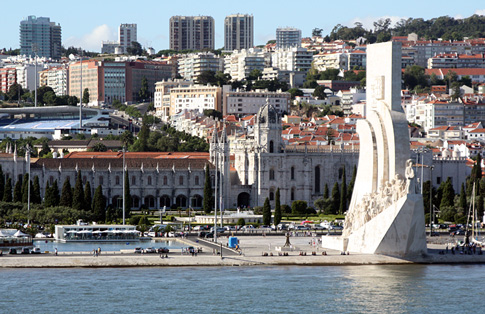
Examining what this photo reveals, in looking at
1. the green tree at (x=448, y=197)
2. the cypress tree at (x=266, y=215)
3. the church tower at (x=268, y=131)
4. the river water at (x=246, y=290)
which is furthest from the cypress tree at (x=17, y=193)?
the green tree at (x=448, y=197)

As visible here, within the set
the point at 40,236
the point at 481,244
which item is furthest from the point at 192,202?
the point at 481,244

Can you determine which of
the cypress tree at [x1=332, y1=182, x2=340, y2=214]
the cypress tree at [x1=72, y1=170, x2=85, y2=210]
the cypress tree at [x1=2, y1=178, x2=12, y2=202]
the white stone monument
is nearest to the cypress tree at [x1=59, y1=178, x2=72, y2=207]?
the cypress tree at [x1=72, y1=170, x2=85, y2=210]

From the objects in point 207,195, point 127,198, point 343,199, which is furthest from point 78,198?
point 343,199

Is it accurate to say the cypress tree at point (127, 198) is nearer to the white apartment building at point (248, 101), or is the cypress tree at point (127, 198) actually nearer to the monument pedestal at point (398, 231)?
the monument pedestal at point (398, 231)

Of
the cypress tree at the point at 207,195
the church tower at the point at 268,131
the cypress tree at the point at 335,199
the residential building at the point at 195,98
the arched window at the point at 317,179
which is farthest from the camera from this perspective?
the residential building at the point at 195,98

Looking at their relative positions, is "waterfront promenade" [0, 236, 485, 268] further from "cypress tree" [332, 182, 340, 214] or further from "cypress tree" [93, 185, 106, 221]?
"cypress tree" [332, 182, 340, 214]

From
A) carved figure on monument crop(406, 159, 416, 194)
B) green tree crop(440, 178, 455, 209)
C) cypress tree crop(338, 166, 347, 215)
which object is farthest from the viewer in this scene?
cypress tree crop(338, 166, 347, 215)
